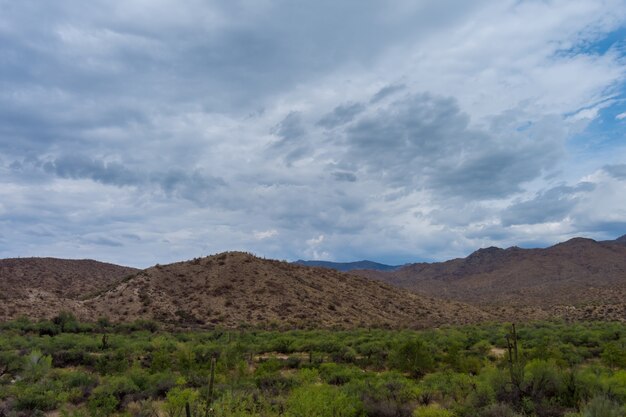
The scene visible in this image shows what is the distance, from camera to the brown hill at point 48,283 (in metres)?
47.2

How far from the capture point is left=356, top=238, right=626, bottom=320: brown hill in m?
95.1

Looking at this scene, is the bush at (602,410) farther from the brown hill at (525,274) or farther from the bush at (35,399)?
the brown hill at (525,274)

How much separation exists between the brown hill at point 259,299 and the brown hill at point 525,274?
29935mm

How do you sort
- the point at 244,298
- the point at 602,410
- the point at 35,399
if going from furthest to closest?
the point at 244,298
the point at 35,399
the point at 602,410

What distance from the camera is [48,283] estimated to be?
Answer: 73.6 m

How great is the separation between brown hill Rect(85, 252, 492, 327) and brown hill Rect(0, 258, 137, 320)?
4.66 m

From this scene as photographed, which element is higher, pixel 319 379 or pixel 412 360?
pixel 412 360

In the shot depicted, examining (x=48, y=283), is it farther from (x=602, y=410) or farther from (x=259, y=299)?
(x=602, y=410)

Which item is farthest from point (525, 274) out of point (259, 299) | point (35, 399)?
point (35, 399)

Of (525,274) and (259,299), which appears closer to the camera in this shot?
(259,299)

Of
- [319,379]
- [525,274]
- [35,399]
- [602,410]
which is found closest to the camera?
[602,410]

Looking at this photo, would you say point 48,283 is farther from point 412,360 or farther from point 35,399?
point 412,360

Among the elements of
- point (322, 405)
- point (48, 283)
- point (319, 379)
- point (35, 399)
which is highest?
point (48, 283)

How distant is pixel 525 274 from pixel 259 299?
321ft
